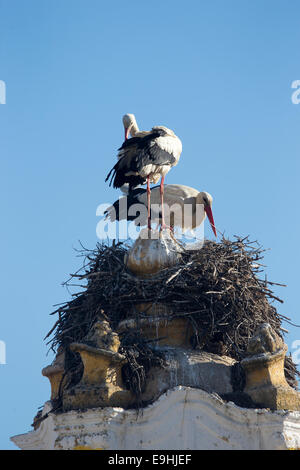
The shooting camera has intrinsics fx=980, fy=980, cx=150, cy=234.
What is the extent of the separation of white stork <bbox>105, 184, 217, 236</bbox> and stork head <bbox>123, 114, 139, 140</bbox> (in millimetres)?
1078

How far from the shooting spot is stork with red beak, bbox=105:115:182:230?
42.6ft

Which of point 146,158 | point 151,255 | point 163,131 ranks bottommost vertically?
point 151,255

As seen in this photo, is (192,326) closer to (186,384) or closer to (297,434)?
(186,384)

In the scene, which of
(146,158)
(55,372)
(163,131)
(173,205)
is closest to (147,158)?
(146,158)

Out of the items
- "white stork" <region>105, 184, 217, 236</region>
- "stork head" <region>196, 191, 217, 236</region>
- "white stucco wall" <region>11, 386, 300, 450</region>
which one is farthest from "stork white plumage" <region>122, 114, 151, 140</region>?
"white stucco wall" <region>11, 386, 300, 450</region>

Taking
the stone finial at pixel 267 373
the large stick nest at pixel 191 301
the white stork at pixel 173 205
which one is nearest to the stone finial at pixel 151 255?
the large stick nest at pixel 191 301

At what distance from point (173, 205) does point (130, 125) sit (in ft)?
5.94

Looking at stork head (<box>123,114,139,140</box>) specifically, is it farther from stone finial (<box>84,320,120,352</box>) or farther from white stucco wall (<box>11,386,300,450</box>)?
white stucco wall (<box>11,386,300,450</box>)

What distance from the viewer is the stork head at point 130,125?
15.5m

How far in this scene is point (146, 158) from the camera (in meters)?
13.1

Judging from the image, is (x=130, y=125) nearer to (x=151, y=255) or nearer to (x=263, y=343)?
(x=151, y=255)
